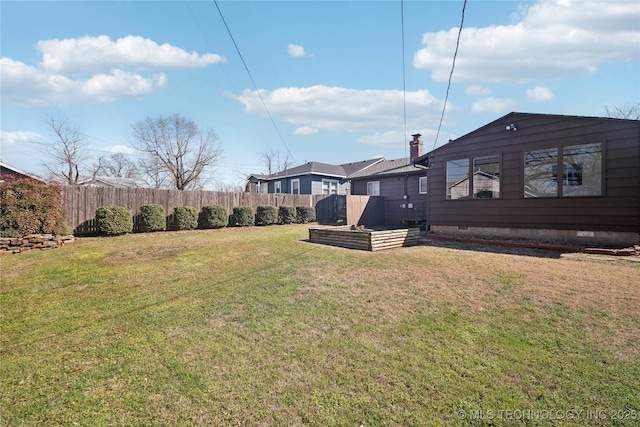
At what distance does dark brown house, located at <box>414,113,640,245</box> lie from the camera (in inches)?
296

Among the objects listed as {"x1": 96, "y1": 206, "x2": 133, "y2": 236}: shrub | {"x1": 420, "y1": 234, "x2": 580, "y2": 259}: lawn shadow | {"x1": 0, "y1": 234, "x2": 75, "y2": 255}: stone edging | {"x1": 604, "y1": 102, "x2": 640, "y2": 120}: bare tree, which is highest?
{"x1": 604, "y1": 102, "x2": 640, "y2": 120}: bare tree

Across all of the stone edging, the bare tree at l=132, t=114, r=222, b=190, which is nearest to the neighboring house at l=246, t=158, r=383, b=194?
the bare tree at l=132, t=114, r=222, b=190

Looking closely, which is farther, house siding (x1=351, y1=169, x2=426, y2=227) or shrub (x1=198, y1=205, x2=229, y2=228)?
house siding (x1=351, y1=169, x2=426, y2=227)

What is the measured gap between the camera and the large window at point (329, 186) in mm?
24562

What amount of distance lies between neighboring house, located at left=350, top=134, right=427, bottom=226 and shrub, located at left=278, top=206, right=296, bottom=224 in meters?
5.22

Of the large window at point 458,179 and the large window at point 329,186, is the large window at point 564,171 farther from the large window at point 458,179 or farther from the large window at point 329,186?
the large window at point 329,186

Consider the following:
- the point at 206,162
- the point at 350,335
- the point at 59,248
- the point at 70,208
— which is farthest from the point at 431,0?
the point at 206,162

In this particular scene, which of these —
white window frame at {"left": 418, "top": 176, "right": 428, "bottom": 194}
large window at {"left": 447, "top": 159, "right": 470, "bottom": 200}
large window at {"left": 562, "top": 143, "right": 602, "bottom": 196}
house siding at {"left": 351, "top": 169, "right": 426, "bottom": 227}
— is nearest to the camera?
large window at {"left": 562, "top": 143, "right": 602, "bottom": 196}

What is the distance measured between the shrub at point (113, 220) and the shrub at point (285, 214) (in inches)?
283

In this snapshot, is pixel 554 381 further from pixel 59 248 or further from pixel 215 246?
pixel 59 248

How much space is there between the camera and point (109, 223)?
1003 cm

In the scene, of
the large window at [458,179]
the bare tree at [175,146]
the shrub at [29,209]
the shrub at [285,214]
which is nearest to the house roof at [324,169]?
the bare tree at [175,146]

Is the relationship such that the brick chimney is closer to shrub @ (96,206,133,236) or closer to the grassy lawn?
the grassy lawn

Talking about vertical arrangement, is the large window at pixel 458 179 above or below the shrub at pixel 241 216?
above
